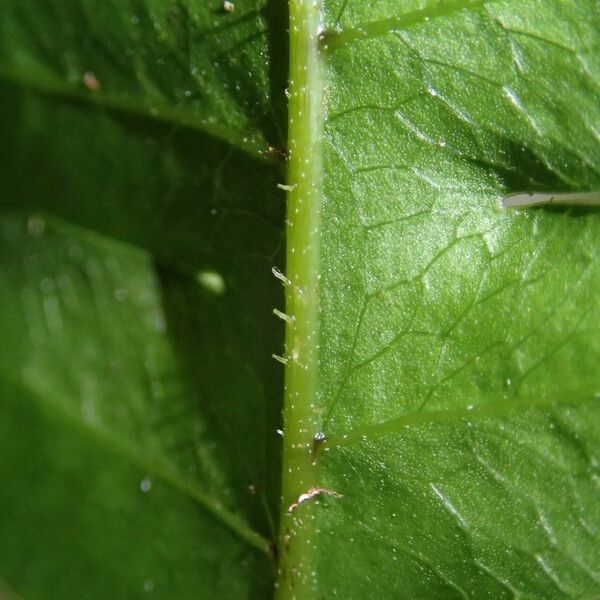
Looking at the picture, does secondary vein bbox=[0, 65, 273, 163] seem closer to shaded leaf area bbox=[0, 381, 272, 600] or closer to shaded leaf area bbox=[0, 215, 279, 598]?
shaded leaf area bbox=[0, 215, 279, 598]

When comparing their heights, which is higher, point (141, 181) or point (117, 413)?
point (141, 181)

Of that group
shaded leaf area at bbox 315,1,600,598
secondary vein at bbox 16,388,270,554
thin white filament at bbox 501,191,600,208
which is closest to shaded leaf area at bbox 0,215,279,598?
secondary vein at bbox 16,388,270,554

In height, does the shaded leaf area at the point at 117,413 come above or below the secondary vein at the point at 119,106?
below

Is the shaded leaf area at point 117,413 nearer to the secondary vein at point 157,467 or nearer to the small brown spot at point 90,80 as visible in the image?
the secondary vein at point 157,467

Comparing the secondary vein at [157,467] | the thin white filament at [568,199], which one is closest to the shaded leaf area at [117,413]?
the secondary vein at [157,467]

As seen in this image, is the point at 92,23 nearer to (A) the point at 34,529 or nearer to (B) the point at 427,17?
(B) the point at 427,17

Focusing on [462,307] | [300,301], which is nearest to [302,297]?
[300,301]

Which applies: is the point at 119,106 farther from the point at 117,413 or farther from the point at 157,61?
the point at 117,413
